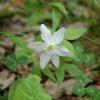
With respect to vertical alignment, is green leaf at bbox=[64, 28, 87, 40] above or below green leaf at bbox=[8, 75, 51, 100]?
above

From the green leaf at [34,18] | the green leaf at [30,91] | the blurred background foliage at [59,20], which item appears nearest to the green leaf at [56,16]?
the blurred background foliage at [59,20]

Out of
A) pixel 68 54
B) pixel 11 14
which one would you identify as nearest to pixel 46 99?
pixel 68 54

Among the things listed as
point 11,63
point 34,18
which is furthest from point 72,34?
point 34,18

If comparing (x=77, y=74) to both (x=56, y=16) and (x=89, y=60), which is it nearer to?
(x=89, y=60)

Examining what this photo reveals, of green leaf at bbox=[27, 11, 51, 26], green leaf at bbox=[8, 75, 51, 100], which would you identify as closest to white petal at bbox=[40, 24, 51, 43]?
green leaf at bbox=[8, 75, 51, 100]

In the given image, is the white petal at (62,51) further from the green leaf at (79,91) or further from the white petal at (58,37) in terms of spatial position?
the green leaf at (79,91)

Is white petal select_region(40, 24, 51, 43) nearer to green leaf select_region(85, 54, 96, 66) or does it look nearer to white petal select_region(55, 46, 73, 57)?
white petal select_region(55, 46, 73, 57)
